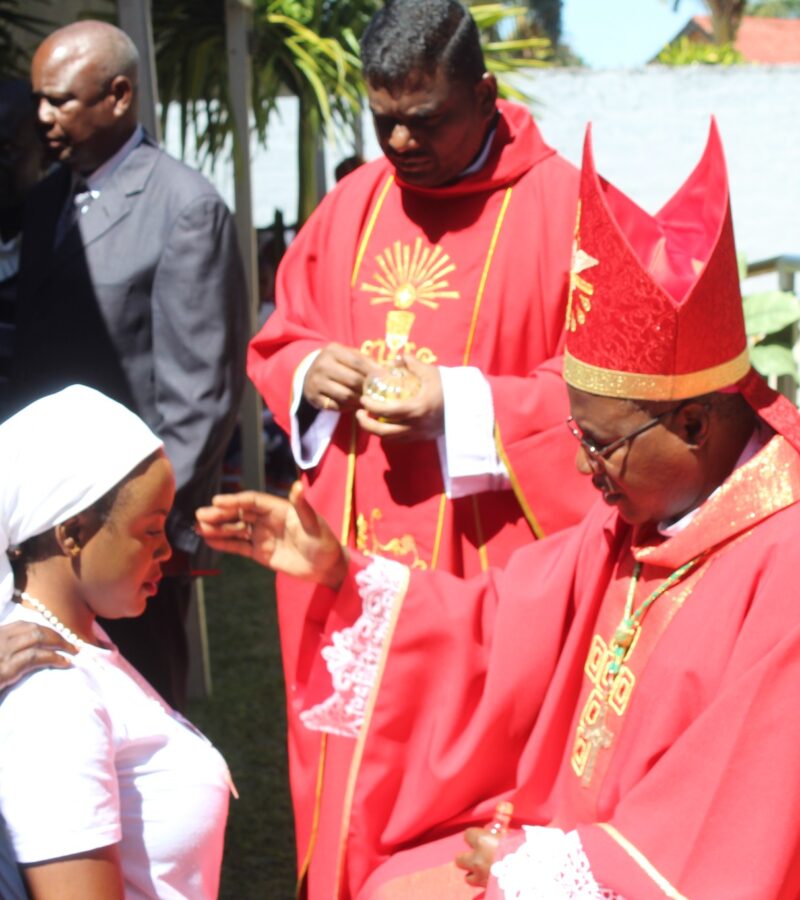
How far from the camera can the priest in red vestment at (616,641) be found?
85.1 inches

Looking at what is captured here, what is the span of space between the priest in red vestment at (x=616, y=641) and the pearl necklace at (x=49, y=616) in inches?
14.7

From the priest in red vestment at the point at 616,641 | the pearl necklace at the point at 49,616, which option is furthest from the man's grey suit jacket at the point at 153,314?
Result: the pearl necklace at the point at 49,616

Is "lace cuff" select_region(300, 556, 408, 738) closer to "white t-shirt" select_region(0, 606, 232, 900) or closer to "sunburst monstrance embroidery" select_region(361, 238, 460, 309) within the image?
"white t-shirt" select_region(0, 606, 232, 900)

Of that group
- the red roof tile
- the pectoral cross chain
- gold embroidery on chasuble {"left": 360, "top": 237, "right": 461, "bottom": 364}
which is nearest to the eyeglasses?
the pectoral cross chain

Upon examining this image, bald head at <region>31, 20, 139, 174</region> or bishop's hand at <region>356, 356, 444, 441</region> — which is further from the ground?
bald head at <region>31, 20, 139, 174</region>

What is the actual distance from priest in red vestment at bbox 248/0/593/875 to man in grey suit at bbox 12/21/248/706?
174 millimetres

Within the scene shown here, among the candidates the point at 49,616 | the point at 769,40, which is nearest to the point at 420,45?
the point at 49,616

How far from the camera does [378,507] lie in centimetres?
339

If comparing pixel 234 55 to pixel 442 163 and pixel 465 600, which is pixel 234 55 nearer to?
pixel 442 163

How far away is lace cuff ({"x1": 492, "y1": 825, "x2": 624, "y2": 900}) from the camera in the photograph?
7.22ft

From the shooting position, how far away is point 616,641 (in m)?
2.50

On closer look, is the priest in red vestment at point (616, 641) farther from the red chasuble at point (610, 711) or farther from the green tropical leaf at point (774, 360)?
the green tropical leaf at point (774, 360)

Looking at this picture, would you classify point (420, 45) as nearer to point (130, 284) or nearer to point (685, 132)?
point (130, 284)

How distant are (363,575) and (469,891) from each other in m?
0.65
